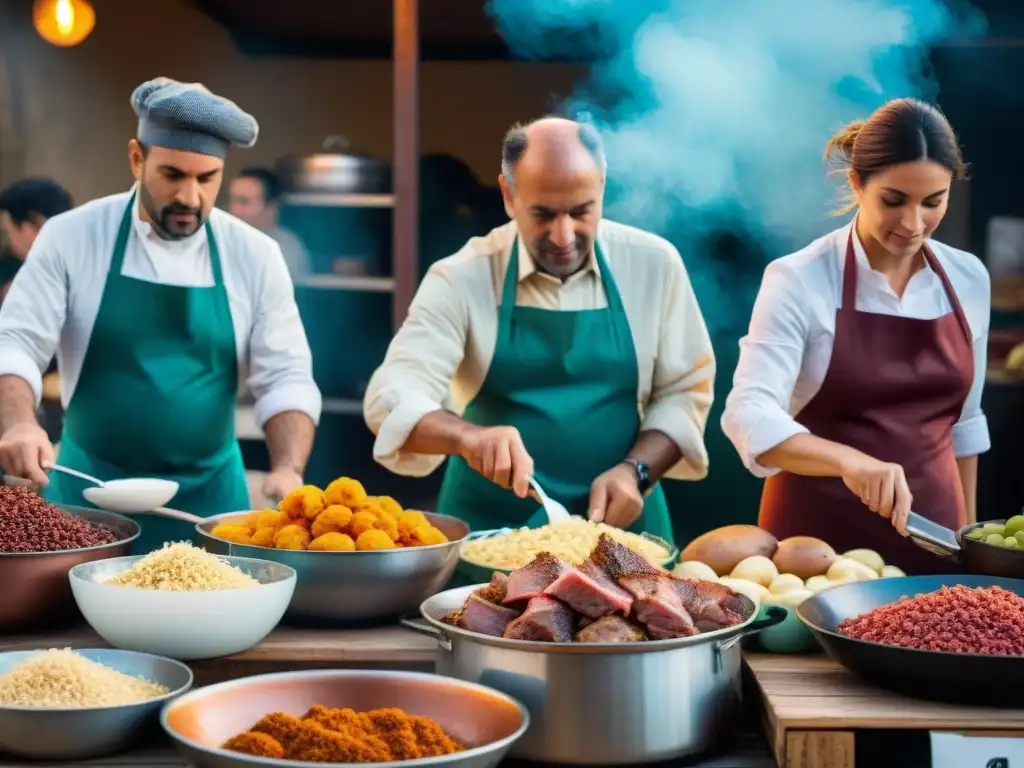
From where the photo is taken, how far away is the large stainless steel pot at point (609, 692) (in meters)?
1.53

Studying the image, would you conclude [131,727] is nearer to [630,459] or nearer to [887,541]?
[630,459]

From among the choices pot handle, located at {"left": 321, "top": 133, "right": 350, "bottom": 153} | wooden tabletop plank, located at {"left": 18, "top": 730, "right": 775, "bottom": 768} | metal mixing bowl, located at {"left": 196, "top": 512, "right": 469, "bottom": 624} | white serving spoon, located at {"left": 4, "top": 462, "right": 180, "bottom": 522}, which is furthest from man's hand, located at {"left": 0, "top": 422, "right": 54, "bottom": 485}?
pot handle, located at {"left": 321, "top": 133, "right": 350, "bottom": 153}

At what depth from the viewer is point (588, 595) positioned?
63.6 inches

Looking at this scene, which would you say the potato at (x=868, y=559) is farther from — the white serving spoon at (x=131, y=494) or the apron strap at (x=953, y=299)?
the white serving spoon at (x=131, y=494)

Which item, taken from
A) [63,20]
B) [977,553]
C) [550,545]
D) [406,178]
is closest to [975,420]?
[977,553]

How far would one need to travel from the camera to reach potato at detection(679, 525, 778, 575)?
2195 millimetres

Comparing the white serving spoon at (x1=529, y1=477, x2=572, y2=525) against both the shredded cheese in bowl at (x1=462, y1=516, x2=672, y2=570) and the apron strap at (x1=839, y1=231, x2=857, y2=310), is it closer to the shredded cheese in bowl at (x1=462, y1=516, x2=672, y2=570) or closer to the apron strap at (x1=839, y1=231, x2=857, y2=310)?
the shredded cheese in bowl at (x1=462, y1=516, x2=672, y2=570)

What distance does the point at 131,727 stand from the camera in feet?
5.19

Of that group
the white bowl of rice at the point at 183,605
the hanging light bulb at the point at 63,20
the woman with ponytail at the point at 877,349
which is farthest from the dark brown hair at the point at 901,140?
the hanging light bulb at the point at 63,20

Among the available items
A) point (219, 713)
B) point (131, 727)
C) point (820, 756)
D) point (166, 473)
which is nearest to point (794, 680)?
point (820, 756)

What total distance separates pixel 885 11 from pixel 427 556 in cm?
236

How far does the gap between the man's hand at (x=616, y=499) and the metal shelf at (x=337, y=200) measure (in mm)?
2037

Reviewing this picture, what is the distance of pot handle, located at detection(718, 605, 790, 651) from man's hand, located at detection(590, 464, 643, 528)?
0.94 meters

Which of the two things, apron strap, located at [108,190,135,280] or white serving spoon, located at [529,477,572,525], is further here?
apron strap, located at [108,190,135,280]
